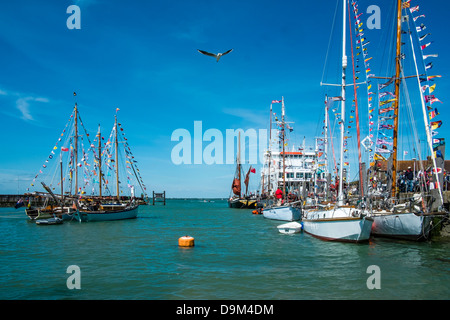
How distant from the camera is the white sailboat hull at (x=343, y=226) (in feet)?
72.9

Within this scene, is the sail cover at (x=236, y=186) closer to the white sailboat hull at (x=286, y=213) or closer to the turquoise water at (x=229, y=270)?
the white sailboat hull at (x=286, y=213)

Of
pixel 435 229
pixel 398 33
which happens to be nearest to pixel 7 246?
pixel 435 229

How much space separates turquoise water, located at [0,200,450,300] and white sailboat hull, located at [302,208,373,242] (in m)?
0.60

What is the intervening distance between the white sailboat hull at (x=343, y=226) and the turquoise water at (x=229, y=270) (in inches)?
23.8

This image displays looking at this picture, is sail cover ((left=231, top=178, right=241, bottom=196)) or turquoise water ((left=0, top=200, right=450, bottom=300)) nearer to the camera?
turquoise water ((left=0, top=200, right=450, bottom=300))

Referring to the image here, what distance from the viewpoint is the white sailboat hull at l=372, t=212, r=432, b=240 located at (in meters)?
22.7

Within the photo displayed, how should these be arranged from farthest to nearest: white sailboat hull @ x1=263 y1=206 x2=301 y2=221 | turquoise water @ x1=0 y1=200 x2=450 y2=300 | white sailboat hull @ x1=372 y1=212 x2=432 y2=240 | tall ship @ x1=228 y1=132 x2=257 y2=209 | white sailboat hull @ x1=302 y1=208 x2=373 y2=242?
tall ship @ x1=228 y1=132 x2=257 y2=209 < white sailboat hull @ x1=263 y1=206 x2=301 y2=221 < white sailboat hull @ x1=372 y1=212 x2=432 y2=240 < white sailboat hull @ x1=302 y1=208 x2=373 y2=242 < turquoise water @ x1=0 y1=200 x2=450 y2=300

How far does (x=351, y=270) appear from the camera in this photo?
16.2m

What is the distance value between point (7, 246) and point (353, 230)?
24783 mm

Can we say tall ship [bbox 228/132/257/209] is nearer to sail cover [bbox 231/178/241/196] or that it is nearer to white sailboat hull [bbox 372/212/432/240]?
sail cover [bbox 231/178/241/196]

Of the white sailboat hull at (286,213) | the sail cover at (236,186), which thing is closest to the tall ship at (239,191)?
the sail cover at (236,186)

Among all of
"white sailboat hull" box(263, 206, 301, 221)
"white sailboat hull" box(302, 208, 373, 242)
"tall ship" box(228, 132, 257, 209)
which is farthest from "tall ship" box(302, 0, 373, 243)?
"tall ship" box(228, 132, 257, 209)

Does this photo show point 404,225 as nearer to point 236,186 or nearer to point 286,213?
point 286,213
